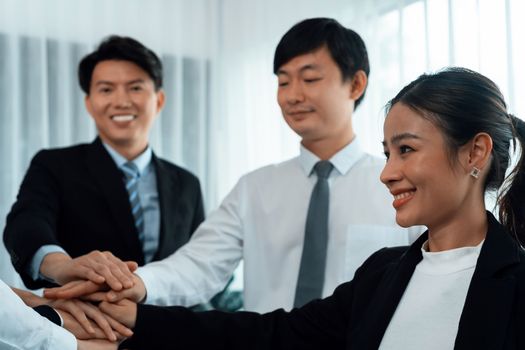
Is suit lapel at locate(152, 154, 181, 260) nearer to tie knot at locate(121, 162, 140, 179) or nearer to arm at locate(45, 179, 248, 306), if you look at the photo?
tie knot at locate(121, 162, 140, 179)

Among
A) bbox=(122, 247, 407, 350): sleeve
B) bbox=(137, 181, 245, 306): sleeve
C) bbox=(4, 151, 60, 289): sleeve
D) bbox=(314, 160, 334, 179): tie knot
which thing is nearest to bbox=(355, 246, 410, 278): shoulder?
bbox=(122, 247, 407, 350): sleeve

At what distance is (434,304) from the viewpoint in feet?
4.52

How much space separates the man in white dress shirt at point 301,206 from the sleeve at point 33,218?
0.38 m

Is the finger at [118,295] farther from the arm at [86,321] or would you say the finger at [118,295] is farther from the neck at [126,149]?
the neck at [126,149]

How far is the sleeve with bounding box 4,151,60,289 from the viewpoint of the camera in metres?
2.09

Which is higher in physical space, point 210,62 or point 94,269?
point 210,62

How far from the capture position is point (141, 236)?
248cm

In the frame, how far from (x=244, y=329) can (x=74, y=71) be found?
2.43 metres

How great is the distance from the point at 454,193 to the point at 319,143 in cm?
78

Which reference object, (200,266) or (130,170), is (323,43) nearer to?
(200,266)

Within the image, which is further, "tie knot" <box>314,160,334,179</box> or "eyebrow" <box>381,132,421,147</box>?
"tie knot" <box>314,160,334,179</box>

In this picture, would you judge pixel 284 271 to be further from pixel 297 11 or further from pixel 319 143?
pixel 297 11

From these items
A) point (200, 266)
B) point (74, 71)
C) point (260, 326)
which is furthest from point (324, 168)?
point (74, 71)

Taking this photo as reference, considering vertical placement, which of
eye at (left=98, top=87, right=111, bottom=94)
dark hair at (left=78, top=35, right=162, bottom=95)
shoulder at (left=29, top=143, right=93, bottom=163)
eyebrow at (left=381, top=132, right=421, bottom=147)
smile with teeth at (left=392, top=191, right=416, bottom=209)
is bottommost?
shoulder at (left=29, top=143, right=93, bottom=163)
